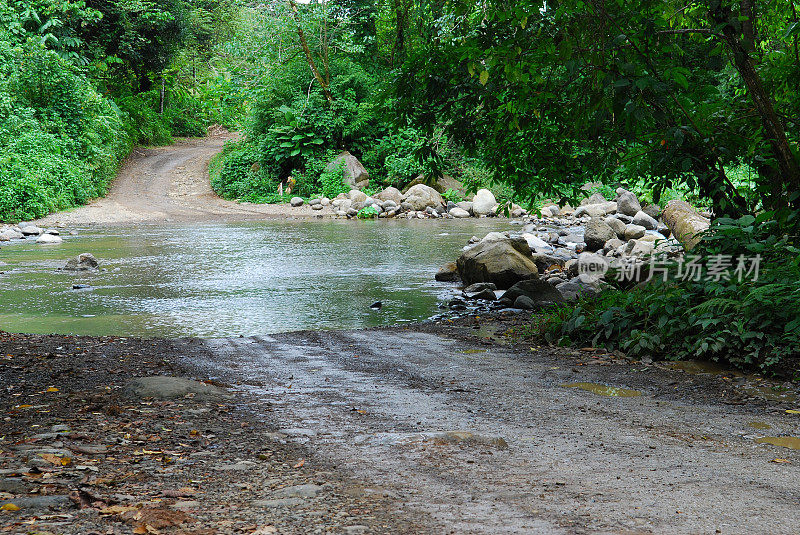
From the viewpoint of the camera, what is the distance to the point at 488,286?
9.58 meters

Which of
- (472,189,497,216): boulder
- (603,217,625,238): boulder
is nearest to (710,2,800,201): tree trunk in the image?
(603,217,625,238): boulder

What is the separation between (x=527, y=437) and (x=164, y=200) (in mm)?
22603

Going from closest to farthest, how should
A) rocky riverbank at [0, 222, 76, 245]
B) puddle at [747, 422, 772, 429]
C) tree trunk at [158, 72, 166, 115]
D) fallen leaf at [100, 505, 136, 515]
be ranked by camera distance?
fallen leaf at [100, 505, 136, 515]
puddle at [747, 422, 772, 429]
rocky riverbank at [0, 222, 76, 245]
tree trunk at [158, 72, 166, 115]

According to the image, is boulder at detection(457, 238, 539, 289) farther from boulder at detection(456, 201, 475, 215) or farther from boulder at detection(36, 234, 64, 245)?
boulder at detection(456, 201, 475, 215)

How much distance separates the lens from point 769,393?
4.55 metres

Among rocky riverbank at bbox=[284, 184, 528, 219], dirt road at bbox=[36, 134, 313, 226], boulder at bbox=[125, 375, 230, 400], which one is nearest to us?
boulder at bbox=[125, 375, 230, 400]

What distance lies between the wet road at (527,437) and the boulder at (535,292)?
263 cm

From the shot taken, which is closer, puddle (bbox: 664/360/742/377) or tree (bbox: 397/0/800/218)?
tree (bbox: 397/0/800/218)

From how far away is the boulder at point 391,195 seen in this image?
2361 cm

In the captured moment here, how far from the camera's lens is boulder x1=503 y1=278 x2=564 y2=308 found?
28.5 feet

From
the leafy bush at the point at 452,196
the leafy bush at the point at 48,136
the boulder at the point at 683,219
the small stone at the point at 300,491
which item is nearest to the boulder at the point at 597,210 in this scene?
the boulder at the point at 683,219

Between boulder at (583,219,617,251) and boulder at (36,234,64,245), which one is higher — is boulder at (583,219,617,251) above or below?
above

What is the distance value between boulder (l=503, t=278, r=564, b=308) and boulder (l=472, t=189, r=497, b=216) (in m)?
13.6

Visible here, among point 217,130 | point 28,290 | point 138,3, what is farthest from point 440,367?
point 217,130
